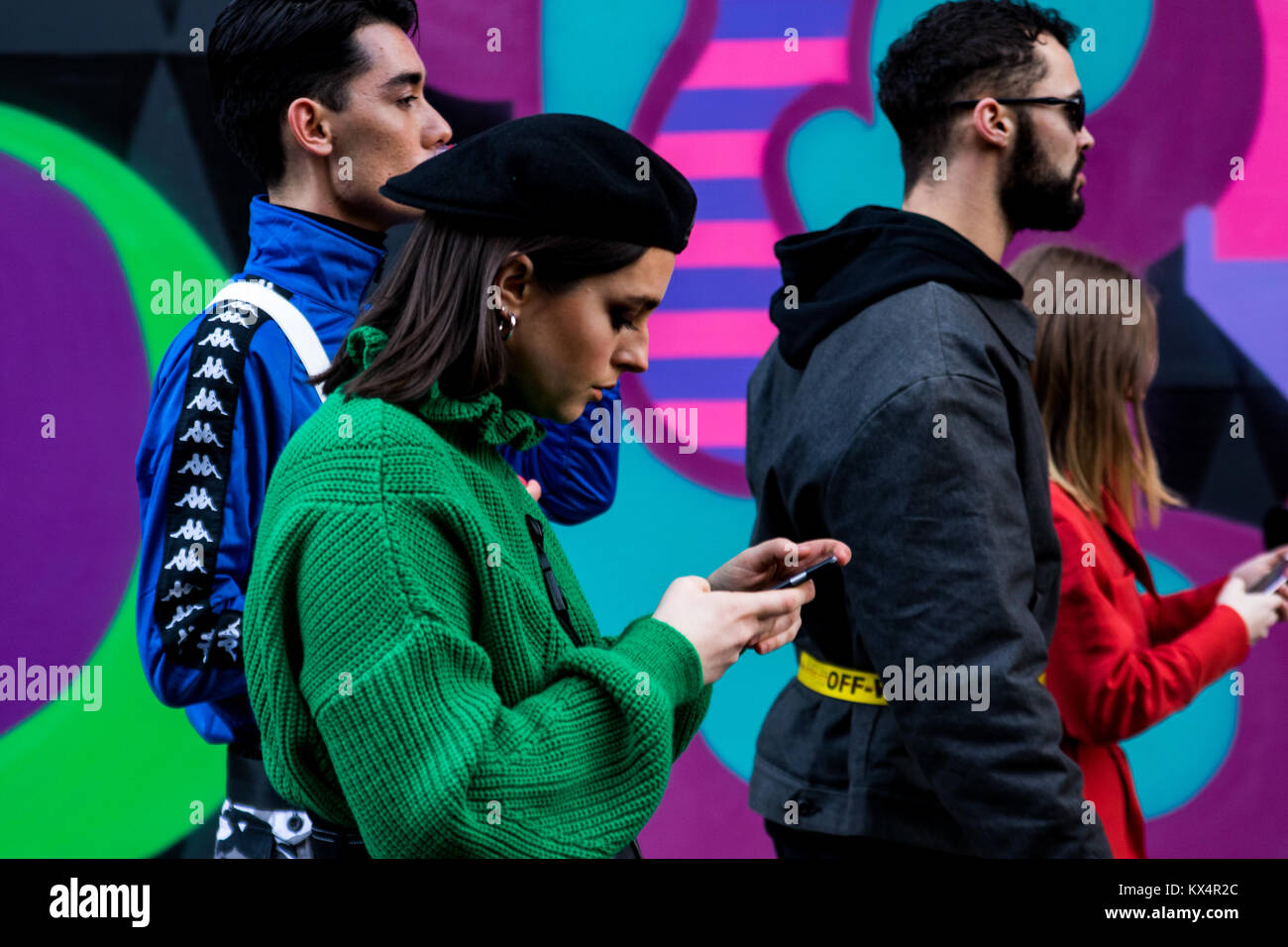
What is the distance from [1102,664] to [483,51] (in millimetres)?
2295

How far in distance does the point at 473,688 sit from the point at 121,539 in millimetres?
2443

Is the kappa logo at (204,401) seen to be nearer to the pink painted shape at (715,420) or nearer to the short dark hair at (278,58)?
the short dark hair at (278,58)

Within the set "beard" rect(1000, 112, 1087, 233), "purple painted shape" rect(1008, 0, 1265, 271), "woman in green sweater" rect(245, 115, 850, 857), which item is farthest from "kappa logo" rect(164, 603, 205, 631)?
"purple painted shape" rect(1008, 0, 1265, 271)

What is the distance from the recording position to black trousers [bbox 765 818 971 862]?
1.75 m

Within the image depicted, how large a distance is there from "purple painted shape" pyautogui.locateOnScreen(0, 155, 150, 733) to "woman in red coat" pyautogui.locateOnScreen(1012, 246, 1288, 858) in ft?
7.71

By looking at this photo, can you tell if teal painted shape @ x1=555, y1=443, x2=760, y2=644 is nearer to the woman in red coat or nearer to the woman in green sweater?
the woman in red coat

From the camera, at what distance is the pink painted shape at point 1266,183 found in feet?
10.3

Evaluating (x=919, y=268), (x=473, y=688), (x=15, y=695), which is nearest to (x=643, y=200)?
(x=473, y=688)

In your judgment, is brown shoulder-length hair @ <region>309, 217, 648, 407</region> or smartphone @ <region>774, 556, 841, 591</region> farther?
smartphone @ <region>774, 556, 841, 591</region>

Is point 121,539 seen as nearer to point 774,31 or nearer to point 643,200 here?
point 774,31

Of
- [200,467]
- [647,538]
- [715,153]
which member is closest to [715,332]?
[715,153]

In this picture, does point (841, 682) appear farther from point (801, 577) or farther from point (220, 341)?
point (220, 341)

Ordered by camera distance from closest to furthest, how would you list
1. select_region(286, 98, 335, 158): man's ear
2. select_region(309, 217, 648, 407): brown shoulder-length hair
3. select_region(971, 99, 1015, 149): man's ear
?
select_region(309, 217, 648, 407): brown shoulder-length hair, select_region(286, 98, 335, 158): man's ear, select_region(971, 99, 1015, 149): man's ear

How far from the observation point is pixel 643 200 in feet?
4.22
